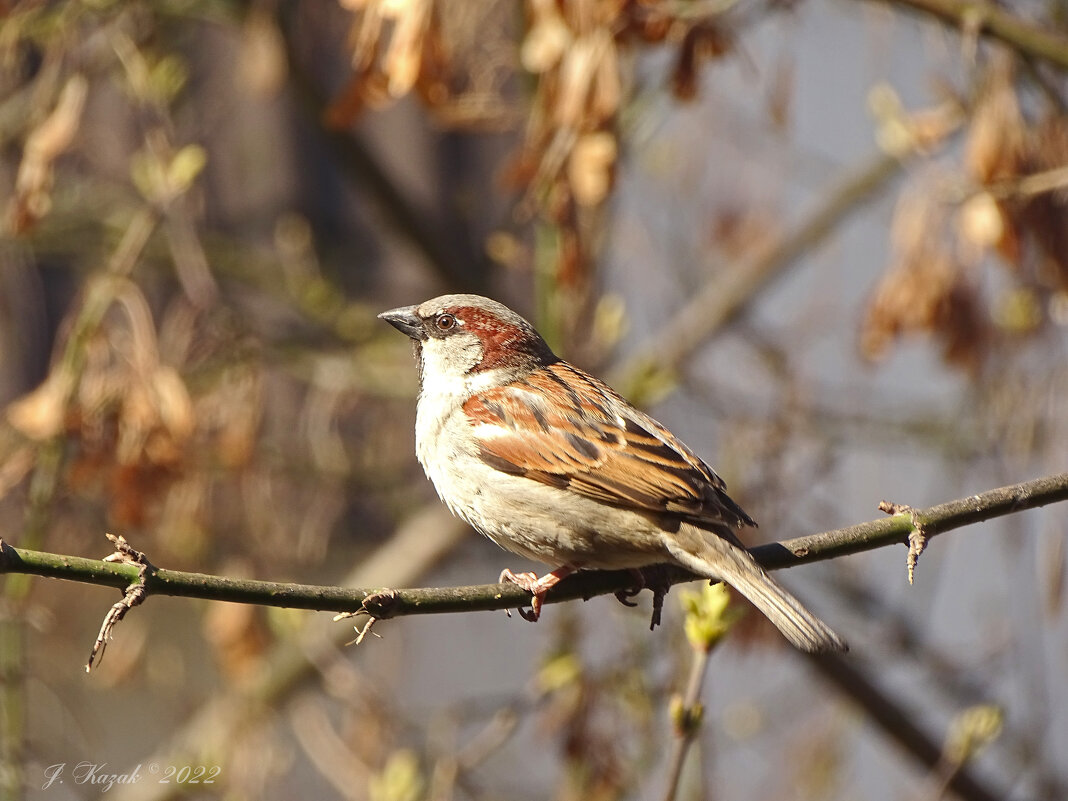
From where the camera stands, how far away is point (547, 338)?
4625 millimetres

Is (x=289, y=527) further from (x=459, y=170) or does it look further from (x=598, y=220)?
(x=459, y=170)

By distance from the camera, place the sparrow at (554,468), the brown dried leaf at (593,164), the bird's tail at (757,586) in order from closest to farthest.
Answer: the bird's tail at (757,586) → the sparrow at (554,468) → the brown dried leaf at (593,164)

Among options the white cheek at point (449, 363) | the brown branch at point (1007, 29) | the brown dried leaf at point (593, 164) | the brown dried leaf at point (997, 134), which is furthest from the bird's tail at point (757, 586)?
the brown branch at point (1007, 29)

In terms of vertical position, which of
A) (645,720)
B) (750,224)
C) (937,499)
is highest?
(750,224)

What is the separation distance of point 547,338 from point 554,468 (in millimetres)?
1472

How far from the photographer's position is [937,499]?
5535mm

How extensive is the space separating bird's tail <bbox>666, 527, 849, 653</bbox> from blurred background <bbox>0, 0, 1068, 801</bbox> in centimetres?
→ 47

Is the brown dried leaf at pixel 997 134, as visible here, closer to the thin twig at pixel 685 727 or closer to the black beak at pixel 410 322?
the black beak at pixel 410 322

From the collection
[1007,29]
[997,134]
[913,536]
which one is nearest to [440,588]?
[913,536]

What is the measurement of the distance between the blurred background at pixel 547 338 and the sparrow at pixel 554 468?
44cm

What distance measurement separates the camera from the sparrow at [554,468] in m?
2.94

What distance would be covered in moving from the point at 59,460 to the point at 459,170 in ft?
16.1

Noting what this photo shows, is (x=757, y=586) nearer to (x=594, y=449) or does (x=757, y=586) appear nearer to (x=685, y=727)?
(x=685, y=727)

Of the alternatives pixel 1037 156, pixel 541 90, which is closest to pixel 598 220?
pixel 541 90
